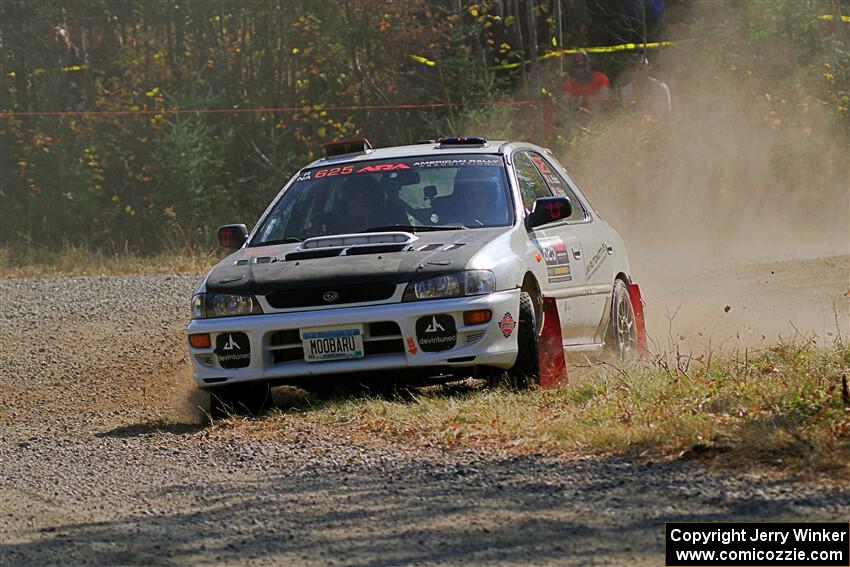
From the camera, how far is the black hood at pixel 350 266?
776 cm

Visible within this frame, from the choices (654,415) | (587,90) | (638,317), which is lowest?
(638,317)

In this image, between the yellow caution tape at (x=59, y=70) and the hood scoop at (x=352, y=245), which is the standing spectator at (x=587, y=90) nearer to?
the yellow caution tape at (x=59, y=70)

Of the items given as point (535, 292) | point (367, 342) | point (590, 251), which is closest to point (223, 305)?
point (367, 342)

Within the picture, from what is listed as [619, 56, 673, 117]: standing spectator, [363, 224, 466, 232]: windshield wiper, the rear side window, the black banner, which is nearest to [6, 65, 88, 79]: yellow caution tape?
[619, 56, 673, 117]: standing spectator

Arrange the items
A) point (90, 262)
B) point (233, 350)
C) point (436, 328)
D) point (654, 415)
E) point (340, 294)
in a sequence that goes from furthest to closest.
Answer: point (90, 262) < point (233, 350) < point (340, 294) < point (436, 328) < point (654, 415)

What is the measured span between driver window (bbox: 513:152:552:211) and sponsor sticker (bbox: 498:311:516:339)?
4.46 ft

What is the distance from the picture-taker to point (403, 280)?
7.73m

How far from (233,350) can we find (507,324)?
1523 mm

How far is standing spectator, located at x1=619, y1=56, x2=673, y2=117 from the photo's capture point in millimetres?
22953

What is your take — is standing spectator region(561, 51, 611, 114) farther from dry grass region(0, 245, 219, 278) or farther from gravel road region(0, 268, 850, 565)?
gravel road region(0, 268, 850, 565)

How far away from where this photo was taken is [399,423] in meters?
7.18

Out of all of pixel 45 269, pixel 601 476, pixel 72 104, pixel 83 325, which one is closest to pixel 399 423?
pixel 601 476

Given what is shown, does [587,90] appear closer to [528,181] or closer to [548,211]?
[528,181]

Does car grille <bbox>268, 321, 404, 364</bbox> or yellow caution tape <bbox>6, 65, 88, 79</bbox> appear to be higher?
yellow caution tape <bbox>6, 65, 88, 79</bbox>
